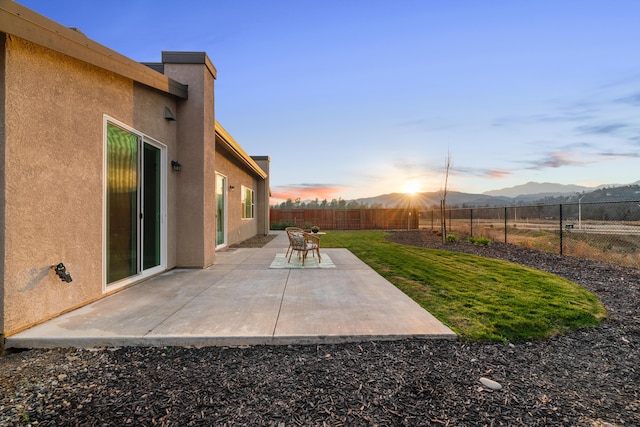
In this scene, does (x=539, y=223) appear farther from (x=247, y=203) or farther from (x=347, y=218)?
(x=247, y=203)

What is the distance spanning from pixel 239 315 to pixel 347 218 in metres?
19.2

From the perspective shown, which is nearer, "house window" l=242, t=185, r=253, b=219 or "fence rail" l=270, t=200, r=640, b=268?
"fence rail" l=270, t=200, r=640, b=268

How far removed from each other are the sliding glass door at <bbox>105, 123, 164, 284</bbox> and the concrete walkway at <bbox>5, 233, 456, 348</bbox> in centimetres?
44

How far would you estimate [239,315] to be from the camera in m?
3.31

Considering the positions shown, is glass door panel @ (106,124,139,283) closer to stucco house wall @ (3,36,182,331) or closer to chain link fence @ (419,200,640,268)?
stucco house wall @ (3,36,182,331)

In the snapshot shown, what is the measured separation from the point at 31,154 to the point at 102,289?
1966 millimetres

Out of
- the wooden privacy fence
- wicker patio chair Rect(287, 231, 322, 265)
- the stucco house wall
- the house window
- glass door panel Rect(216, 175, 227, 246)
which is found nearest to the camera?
the stucco house wall

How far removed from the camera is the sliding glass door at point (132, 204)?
13.6ft

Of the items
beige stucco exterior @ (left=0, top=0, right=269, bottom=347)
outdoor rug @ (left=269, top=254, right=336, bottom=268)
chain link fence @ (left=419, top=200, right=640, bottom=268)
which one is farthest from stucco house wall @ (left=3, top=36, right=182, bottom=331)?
chain link fence @ (left=419, top=200, right=640, bottom=268)

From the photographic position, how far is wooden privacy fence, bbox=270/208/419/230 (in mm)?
21656

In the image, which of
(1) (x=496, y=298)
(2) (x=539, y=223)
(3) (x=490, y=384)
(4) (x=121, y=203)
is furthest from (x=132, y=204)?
(2) (x=539, y=223)

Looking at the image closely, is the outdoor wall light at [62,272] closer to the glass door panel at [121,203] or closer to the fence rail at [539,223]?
the glass door panel at [121,203]

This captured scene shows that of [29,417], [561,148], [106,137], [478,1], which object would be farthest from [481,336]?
[561,148]

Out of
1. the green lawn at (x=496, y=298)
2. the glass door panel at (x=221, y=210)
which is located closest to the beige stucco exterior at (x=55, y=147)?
the glass door panel at (x=221, y=210)
